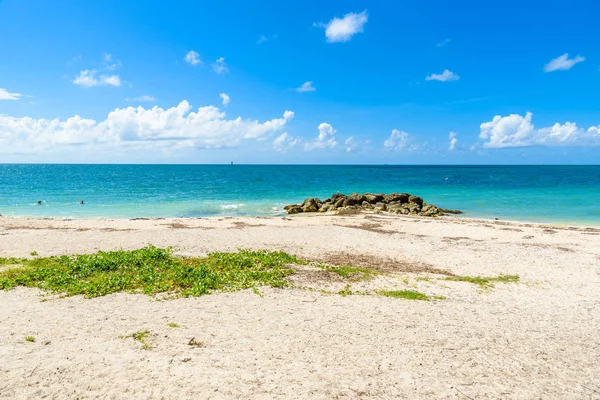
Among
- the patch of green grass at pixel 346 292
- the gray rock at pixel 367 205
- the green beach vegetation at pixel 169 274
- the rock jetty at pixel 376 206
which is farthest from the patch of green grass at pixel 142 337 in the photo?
the gray rock at pixel 367 205

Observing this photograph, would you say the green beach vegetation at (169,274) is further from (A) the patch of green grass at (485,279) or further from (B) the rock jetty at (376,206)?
(B) the rock jetty at (376,206)

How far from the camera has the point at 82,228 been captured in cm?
2786

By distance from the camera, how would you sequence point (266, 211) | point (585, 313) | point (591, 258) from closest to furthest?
point (585, 313) < point (591, 258) < point (266, 211)

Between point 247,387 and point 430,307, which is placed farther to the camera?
point 430,307

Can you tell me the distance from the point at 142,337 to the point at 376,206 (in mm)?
37812

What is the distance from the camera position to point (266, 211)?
47.8 metres

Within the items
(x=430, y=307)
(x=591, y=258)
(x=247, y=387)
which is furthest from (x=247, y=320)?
(x=591, y=258)

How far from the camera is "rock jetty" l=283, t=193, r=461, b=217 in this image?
43281mm

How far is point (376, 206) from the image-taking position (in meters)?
45.0

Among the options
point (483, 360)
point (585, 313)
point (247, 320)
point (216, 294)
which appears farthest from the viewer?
point (216, 294)

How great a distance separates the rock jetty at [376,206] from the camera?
A: 43281mm

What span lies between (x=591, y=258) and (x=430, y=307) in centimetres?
1341

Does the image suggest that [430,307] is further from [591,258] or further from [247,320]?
[591,258]

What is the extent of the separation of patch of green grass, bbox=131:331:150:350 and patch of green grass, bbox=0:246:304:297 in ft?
10.4
